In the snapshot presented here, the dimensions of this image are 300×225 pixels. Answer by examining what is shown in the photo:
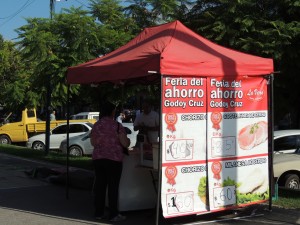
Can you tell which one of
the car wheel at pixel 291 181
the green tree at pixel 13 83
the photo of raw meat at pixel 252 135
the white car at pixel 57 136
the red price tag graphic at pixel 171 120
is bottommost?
the car wheel at pixel 291 181

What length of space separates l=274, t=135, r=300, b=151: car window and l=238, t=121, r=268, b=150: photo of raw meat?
16.6ft

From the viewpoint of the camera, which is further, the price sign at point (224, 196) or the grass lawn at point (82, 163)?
the grass lawn at point (82, 163)

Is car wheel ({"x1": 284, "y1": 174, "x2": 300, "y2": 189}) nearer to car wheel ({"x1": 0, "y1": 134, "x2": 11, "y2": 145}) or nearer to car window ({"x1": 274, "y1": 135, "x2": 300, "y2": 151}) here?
car window ({"x1": 274, "y1": 135, "x2": 300, "y2": 151})

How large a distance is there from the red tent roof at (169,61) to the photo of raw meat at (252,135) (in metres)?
0.87

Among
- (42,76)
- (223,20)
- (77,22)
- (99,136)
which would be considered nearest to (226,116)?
(99,136)

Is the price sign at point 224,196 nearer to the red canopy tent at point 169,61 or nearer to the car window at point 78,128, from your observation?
the red canopy tent at point 169,61

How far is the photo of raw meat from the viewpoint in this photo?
753cm

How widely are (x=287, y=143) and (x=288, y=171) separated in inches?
101

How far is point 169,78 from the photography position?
21.9ft

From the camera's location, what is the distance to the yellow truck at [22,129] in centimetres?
2425

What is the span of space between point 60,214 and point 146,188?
1.48 m

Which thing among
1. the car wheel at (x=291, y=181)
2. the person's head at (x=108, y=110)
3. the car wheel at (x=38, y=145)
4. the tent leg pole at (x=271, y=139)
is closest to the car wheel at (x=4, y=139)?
the car wheel at (x=38, y=145)

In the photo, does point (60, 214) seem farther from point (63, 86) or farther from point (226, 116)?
point (63, 86)

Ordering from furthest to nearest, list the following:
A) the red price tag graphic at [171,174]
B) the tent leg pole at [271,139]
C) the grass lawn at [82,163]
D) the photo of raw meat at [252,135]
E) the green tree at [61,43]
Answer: the green tree at [61,43] < the grass lawn at [82,163] < the tent leg pole at [271,139] < the photo of raw meat at [252,135] < the red price tag graphic at [171,174]
